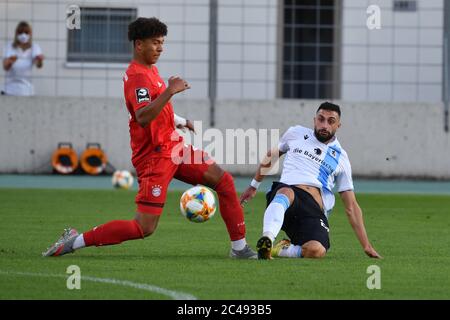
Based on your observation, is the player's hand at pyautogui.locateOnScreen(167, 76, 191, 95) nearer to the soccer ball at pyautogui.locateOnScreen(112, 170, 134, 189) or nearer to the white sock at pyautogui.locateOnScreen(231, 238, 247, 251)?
the white sock at pyautogui.locateOnScreen(231, 238, 247, 251)

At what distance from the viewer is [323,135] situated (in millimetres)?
10695

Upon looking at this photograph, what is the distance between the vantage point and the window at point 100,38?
77.8 feet

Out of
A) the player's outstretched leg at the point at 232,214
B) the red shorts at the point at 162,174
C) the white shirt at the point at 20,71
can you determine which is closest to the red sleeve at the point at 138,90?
the red shorts at the point at 162,174

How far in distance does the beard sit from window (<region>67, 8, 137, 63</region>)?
13244mm

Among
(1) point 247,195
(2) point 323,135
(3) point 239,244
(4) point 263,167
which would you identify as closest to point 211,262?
(3) point 239,244

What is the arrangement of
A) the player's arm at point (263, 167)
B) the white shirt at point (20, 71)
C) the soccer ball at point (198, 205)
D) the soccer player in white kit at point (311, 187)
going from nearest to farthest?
1. the soccer player in white kit at point (311, 187)
2. the player's arm at point (263, 167)
3. the soccer ball at point (198, 205)
4. the white shirt at point (20, 71)

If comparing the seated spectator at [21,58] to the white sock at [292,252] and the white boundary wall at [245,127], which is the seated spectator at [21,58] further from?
the white sock at [292,252]

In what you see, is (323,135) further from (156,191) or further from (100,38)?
(100,38)

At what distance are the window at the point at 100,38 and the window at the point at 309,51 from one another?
9.91 ft

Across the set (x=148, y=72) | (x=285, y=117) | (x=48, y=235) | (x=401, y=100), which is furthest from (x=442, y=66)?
(x=148, y=72)

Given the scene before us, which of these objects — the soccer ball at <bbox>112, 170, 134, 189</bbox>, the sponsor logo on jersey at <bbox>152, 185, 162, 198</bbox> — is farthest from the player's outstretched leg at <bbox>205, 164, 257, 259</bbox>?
the soccer ball at <bbox>112, 170, 134, 189</bbox>

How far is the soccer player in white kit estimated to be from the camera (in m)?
10.4
